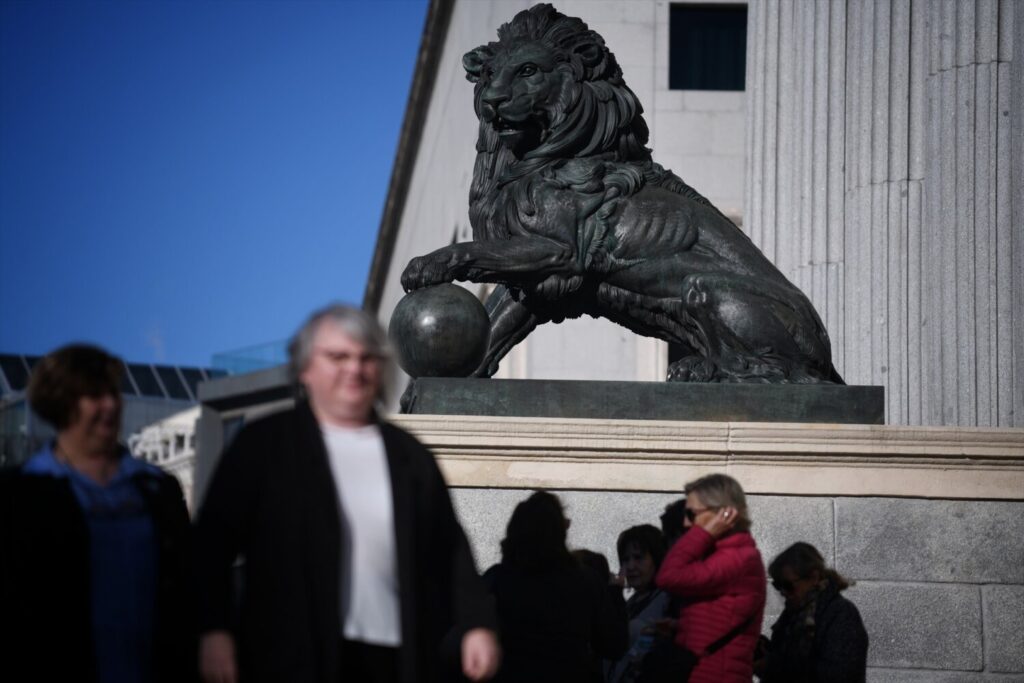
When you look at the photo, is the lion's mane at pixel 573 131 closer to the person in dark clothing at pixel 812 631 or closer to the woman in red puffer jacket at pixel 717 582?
the person in dark clothing at pixel 812 631

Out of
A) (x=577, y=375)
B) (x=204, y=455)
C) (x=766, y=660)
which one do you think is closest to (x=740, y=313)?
(x=766, y=660)

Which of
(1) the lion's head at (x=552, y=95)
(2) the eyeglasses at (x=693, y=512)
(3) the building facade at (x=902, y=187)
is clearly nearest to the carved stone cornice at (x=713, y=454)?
(2) the eyeglasses at (x=693, y=512)

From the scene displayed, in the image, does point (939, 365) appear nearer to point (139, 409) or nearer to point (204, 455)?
point (204, 455)

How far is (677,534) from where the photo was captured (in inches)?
309

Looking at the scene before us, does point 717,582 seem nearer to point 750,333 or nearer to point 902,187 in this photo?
point 750,333

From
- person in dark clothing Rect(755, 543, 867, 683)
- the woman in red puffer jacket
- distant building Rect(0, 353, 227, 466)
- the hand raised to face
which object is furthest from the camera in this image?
distant building Rect(0, 353, 227, 466)

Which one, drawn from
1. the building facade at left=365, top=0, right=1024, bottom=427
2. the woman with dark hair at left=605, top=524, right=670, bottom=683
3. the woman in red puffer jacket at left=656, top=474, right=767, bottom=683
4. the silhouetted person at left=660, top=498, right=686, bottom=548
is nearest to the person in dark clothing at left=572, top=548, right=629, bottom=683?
the woman with dark hair at left=605, top=524, right=670, bottom=683

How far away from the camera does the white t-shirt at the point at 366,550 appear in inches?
191

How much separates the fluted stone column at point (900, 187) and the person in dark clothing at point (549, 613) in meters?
5.40

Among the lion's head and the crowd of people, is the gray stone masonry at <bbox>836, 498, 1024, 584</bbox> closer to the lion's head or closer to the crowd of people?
the lion's head

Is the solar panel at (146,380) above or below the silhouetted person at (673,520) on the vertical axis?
above

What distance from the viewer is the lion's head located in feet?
30.2

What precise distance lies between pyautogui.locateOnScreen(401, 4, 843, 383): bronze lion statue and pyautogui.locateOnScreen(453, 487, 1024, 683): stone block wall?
0.92m

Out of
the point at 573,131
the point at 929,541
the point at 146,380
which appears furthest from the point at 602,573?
the point at 146,380
